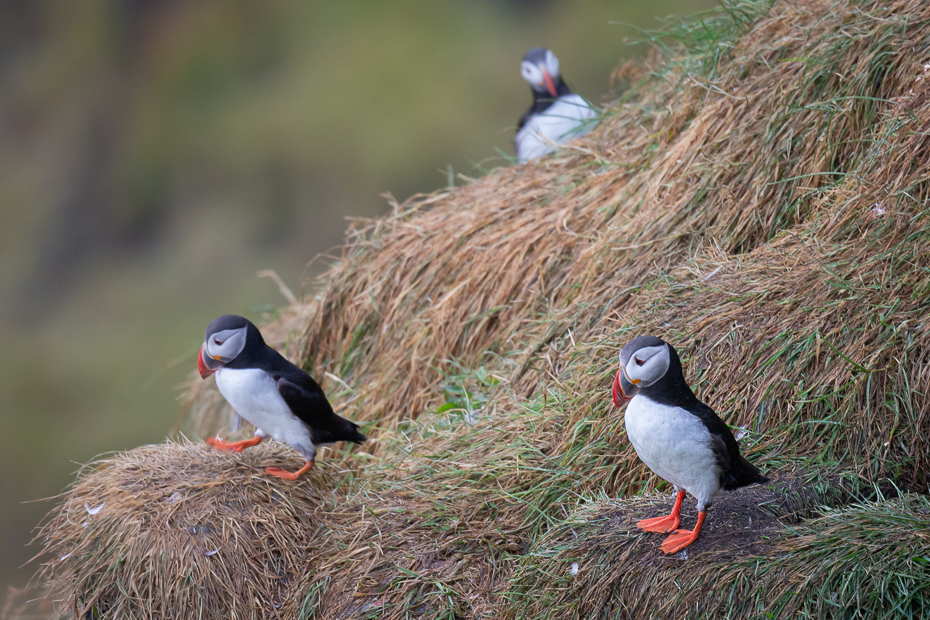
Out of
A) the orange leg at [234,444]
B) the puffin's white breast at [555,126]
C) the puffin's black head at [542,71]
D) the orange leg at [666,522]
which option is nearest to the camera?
the orange leg at [666,522]

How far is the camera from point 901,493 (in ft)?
6.82

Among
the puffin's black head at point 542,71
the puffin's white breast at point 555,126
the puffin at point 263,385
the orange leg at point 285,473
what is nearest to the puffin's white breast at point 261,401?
the puffin at point 263,385

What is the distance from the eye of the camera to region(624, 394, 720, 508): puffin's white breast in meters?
1.88

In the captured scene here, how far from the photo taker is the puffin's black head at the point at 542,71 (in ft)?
15.9

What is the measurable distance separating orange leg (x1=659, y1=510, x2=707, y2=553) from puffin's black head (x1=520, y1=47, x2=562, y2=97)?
135 inches

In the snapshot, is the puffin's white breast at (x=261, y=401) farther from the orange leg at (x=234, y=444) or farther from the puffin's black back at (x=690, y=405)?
the puffin's black back at (x=690, y=405)

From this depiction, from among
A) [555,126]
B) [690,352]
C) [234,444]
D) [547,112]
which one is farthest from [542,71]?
[234,444]

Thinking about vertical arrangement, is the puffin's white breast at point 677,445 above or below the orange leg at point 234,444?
below

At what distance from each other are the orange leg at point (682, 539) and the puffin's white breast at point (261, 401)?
1.29m

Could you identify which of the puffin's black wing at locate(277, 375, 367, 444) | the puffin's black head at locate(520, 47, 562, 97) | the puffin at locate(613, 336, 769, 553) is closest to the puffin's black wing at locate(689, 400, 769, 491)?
the puffin at locate(613, 336, 769, 553)

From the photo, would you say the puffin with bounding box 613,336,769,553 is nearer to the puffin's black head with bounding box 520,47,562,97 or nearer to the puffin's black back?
the puffin's black back

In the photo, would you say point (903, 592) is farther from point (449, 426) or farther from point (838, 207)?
point (449, 426)

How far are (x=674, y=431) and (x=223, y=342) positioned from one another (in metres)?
1.48

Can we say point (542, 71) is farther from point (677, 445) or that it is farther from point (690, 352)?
point (677, 445)
